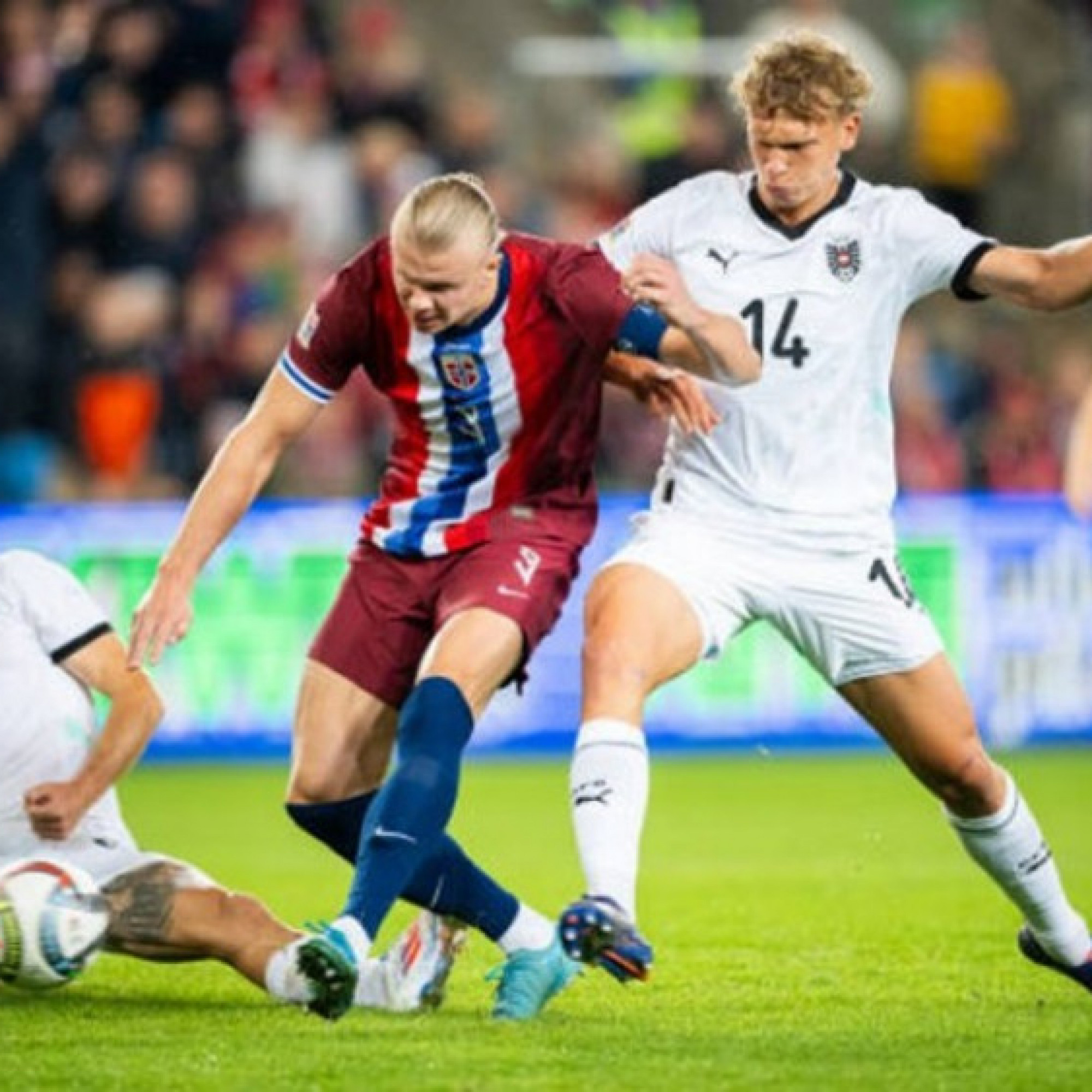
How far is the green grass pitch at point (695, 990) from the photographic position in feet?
22.2

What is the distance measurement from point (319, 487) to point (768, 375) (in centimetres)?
803

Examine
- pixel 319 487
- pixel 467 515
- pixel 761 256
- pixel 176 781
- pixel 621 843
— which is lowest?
pixel 176 781

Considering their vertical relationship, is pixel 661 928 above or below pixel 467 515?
below

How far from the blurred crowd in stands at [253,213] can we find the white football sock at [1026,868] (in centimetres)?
810

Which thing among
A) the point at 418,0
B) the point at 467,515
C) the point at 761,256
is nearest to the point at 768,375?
the point at 761,256

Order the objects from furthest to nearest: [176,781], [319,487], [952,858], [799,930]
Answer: [319,487], [176,781], [952,858], [799,930]

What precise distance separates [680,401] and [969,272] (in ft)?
2.60

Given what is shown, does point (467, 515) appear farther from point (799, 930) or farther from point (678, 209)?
point (799, 930)

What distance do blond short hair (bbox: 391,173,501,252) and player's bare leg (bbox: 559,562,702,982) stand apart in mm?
893

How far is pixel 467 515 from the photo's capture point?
7.89 meters

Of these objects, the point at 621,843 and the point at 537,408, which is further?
the point at 537,408

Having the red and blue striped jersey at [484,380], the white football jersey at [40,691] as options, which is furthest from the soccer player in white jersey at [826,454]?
the white football jersey at [40,691]

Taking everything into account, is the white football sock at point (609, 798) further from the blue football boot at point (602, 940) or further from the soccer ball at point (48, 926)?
the soccer ball at point (48, 926)

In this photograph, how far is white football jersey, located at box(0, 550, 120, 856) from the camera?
799 centimetres
